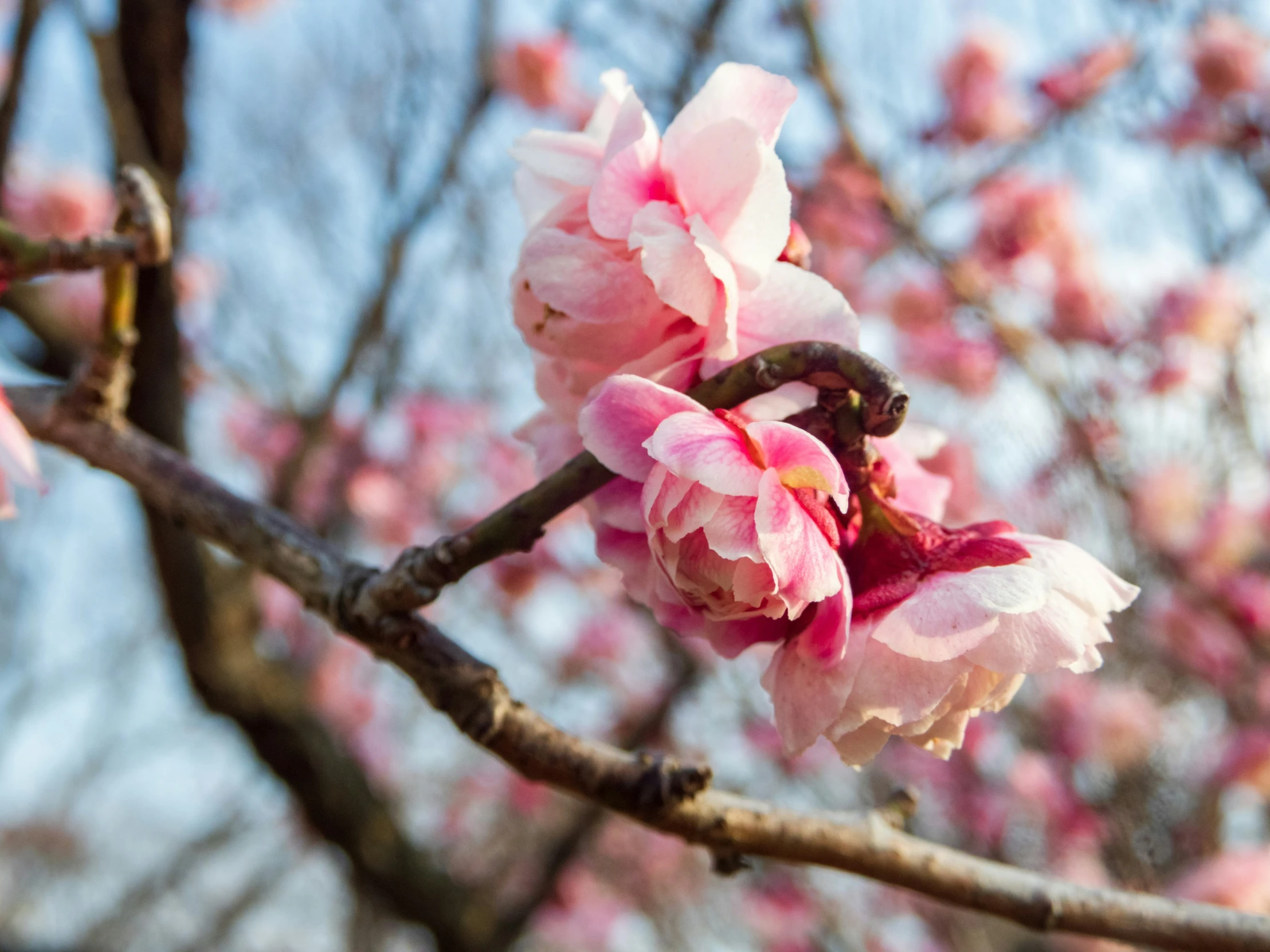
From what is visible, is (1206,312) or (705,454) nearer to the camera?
(705,454)

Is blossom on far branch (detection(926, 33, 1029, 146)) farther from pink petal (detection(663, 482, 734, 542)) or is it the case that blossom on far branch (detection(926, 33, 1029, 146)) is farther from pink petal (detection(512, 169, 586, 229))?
pink petal (detection(663, 482, 734, 542))

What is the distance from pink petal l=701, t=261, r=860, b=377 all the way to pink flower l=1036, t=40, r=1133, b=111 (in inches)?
98.0

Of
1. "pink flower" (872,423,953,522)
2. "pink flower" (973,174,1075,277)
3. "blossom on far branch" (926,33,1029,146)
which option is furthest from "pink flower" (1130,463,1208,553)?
"pink flower" (872,423,953,522)

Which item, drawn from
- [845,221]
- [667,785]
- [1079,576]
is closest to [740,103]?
[1079,576]

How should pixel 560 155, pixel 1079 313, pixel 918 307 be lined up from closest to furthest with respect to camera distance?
1. pixel 560 155
2. pixel 1079 313
3. pixel 918 307

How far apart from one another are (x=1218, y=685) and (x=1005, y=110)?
1859 millimetres

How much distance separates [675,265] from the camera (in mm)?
411

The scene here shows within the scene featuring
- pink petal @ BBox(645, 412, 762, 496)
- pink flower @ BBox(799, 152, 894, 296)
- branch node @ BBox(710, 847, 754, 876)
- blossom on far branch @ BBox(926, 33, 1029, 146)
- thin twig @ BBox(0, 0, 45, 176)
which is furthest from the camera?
blossom on far branch @ BBox(926, 33, 1029, 146)

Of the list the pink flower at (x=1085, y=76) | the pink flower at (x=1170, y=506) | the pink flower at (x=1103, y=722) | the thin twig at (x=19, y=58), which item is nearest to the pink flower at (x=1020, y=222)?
the pink flower at (x=1085, y=76)

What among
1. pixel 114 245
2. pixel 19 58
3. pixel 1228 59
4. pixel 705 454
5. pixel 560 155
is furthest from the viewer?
pixel 1228 59

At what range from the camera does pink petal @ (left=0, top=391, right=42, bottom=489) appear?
17.8 inches

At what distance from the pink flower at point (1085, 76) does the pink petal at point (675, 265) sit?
2528 mm

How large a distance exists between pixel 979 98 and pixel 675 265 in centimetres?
278

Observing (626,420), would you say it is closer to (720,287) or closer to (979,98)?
(720,287)
